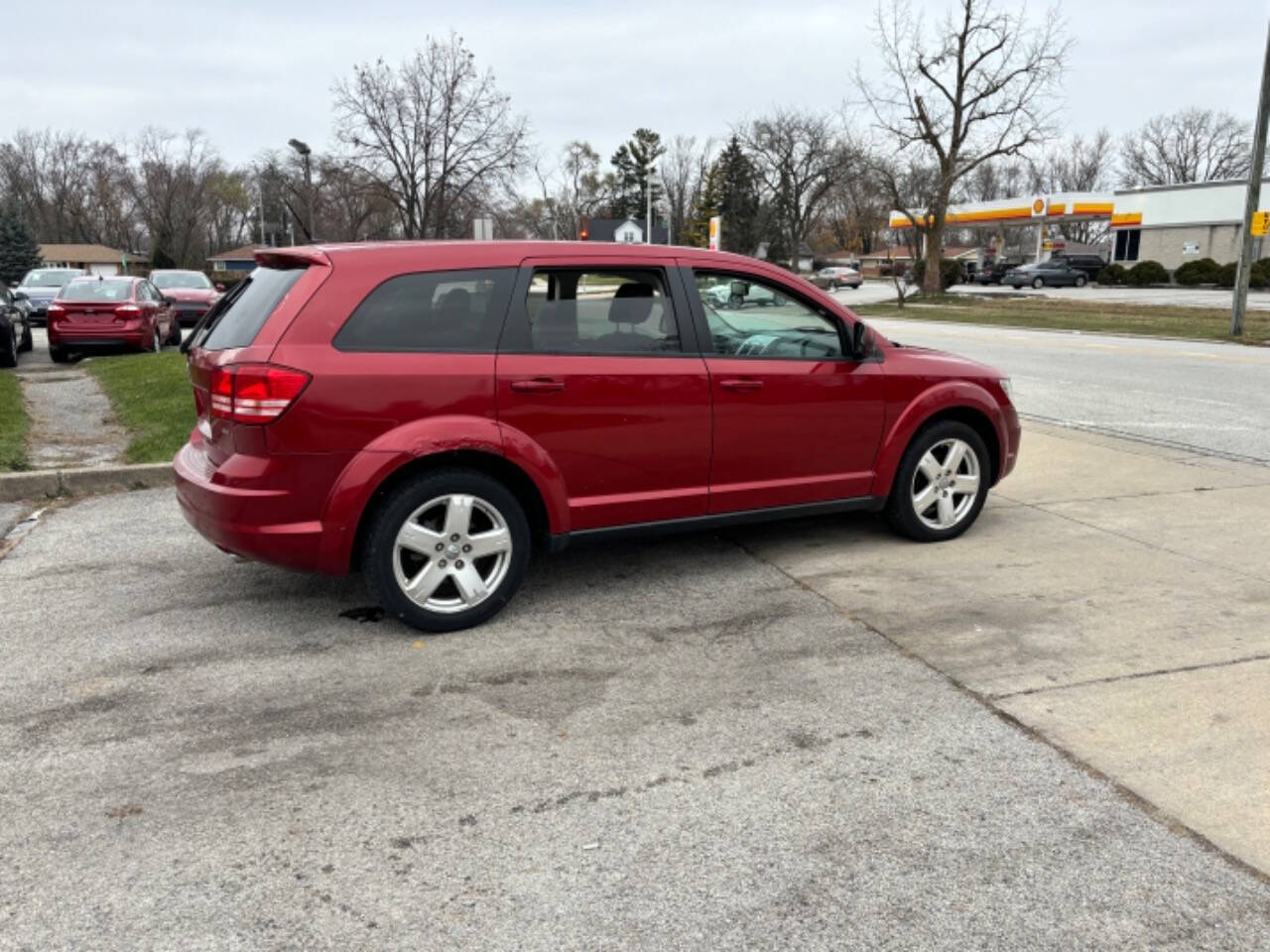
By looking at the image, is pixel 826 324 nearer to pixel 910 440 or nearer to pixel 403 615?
pixel 910 440

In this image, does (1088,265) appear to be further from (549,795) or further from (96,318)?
(549,795)

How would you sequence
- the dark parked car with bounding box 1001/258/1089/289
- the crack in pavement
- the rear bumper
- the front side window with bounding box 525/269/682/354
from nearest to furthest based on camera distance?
the crack in pavement < the rear bumper < the front side window with bounding box 525/269/682/354 < the dark parked car with bounding box 1001/258/1089/289

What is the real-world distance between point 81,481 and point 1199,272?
54730 millimetres

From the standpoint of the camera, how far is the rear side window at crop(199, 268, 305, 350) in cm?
436

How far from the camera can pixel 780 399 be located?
525cm

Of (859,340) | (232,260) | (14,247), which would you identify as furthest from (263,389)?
(232,260)

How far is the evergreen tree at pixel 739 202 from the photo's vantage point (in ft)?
281

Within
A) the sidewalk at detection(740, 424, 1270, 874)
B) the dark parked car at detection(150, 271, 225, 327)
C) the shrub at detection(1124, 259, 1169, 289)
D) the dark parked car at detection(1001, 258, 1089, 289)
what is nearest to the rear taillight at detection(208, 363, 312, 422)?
the sidewalk at detection(740, 424, 1270, 874)

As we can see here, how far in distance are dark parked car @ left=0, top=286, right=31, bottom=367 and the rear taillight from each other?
13273 millimetres

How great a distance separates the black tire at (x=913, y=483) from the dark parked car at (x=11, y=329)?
46.7 feet

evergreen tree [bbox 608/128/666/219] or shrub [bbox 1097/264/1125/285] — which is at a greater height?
evergreen tree [bbox 608/128/666/219]

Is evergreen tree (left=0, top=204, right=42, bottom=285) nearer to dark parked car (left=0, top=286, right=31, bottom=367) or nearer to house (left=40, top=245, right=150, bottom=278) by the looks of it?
house (left=40, top=245, right=150, bottom=278)

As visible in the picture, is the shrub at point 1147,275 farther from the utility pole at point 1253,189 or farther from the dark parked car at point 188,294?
the dark parked car at point 188,294

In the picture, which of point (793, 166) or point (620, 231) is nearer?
point (620, 231)
